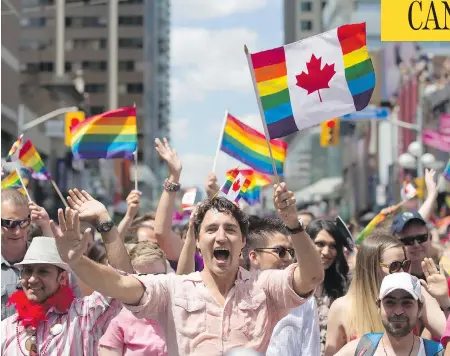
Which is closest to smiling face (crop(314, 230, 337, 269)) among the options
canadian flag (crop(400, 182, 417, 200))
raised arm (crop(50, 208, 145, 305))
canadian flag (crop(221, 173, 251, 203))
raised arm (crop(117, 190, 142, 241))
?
canadian flag (crop(221, 173, 251, 203))

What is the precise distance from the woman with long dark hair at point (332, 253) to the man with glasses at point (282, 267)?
66 centimetres

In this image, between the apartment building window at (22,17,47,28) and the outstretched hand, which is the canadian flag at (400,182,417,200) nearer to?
the outstretched hand

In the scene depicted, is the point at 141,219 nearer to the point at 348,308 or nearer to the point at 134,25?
the point at 348,308

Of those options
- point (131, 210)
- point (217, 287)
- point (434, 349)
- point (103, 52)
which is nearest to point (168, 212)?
point (131, 210)

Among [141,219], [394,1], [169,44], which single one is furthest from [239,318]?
[169,44]

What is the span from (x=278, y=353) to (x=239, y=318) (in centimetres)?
109

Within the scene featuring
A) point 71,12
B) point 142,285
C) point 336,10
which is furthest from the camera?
point 71,12

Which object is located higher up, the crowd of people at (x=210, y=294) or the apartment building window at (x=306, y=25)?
the apartment building window at (x=306, y=25)

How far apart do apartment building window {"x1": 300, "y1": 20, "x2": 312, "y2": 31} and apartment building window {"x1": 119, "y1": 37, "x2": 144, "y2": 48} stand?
39467 millimetres

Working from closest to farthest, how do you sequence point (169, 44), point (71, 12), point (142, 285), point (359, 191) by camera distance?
point (142, 285) < point (359, 191) < point (71, 12) < point (169, 44)

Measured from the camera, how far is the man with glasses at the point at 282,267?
6152mm

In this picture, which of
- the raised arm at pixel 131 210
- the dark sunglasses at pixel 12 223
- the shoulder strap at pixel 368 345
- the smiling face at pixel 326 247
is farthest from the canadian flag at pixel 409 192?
the shoulder strap at pixel 368 345

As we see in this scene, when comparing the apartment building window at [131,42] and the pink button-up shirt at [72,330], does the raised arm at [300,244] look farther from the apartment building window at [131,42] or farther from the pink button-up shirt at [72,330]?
the apartment building window at [131,42]

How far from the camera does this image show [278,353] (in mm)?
6105
